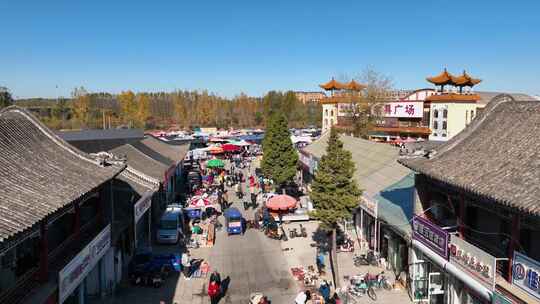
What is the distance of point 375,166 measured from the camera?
25.6m

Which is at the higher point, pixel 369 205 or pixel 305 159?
pixel 305 159

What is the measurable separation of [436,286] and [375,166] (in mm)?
10982

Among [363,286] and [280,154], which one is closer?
[363,286]

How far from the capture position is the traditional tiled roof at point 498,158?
10.6 m

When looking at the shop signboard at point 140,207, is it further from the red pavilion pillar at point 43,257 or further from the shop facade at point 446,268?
the shop facade at point 446,268

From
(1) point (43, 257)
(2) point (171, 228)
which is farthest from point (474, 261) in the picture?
(2) point (171, 228)

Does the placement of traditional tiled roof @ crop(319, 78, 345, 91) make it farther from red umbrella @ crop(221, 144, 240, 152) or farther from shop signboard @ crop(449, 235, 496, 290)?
shop signboard @ crop(449, 235, 496, 290)

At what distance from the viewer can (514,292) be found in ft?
35.2

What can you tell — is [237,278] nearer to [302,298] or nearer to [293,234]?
[302,298]

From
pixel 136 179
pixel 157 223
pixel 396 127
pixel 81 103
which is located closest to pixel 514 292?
pixel 136 179

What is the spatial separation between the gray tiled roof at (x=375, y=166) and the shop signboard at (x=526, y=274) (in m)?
10.9

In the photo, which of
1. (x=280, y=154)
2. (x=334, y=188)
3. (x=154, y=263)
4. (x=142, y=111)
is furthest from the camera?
(x=142, y=111)

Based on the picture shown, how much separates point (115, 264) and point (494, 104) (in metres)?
15.6

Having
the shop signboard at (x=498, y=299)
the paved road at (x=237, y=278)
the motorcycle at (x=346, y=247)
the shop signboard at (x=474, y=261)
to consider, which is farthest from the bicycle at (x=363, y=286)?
the shop signboard at (x=498, y=299)
